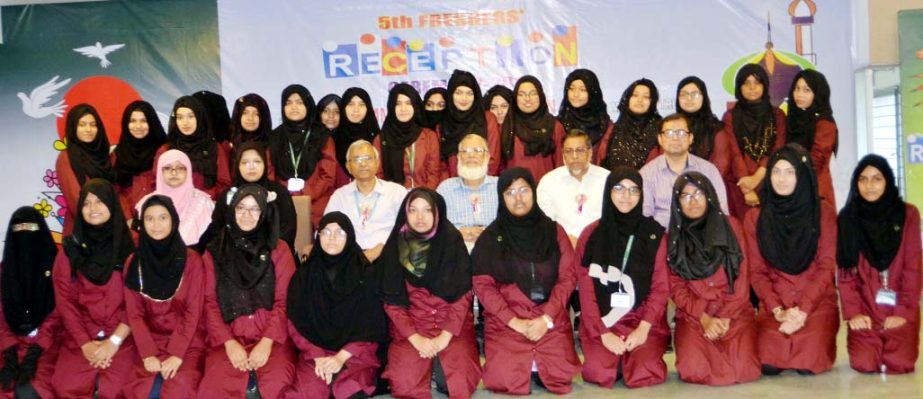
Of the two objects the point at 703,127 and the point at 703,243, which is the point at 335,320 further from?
the point at 703,127

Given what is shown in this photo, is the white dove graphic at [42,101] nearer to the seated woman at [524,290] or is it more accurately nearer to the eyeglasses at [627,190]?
the seated woman at [524,290]

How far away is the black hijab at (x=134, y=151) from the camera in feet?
16.8

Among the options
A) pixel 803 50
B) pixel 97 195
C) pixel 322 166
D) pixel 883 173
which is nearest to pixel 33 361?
pixel 97 195

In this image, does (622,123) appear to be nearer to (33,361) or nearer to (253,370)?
(253,370)

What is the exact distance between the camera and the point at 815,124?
16.8 ft

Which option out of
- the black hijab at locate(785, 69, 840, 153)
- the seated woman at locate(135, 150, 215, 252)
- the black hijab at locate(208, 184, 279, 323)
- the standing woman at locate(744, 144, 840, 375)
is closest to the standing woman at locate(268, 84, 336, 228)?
the seated woman at locate(135, 150, 215, 252)

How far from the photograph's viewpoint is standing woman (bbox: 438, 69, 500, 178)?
5.14m

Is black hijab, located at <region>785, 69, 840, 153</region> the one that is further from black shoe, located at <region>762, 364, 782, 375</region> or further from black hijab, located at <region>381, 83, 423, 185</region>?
black hijab, located at <region>381, 83, 423, 185</region>

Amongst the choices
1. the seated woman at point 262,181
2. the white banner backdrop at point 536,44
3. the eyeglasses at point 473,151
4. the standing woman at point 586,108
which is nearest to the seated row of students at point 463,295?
the seated woman at point 262,181

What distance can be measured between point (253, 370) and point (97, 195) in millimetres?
1105

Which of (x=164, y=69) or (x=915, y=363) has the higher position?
(x=164, y=69)

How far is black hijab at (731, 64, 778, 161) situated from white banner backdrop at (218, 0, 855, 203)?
54.4 inches

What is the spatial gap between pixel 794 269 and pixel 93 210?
3297 millimetres

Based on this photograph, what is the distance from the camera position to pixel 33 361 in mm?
3988
